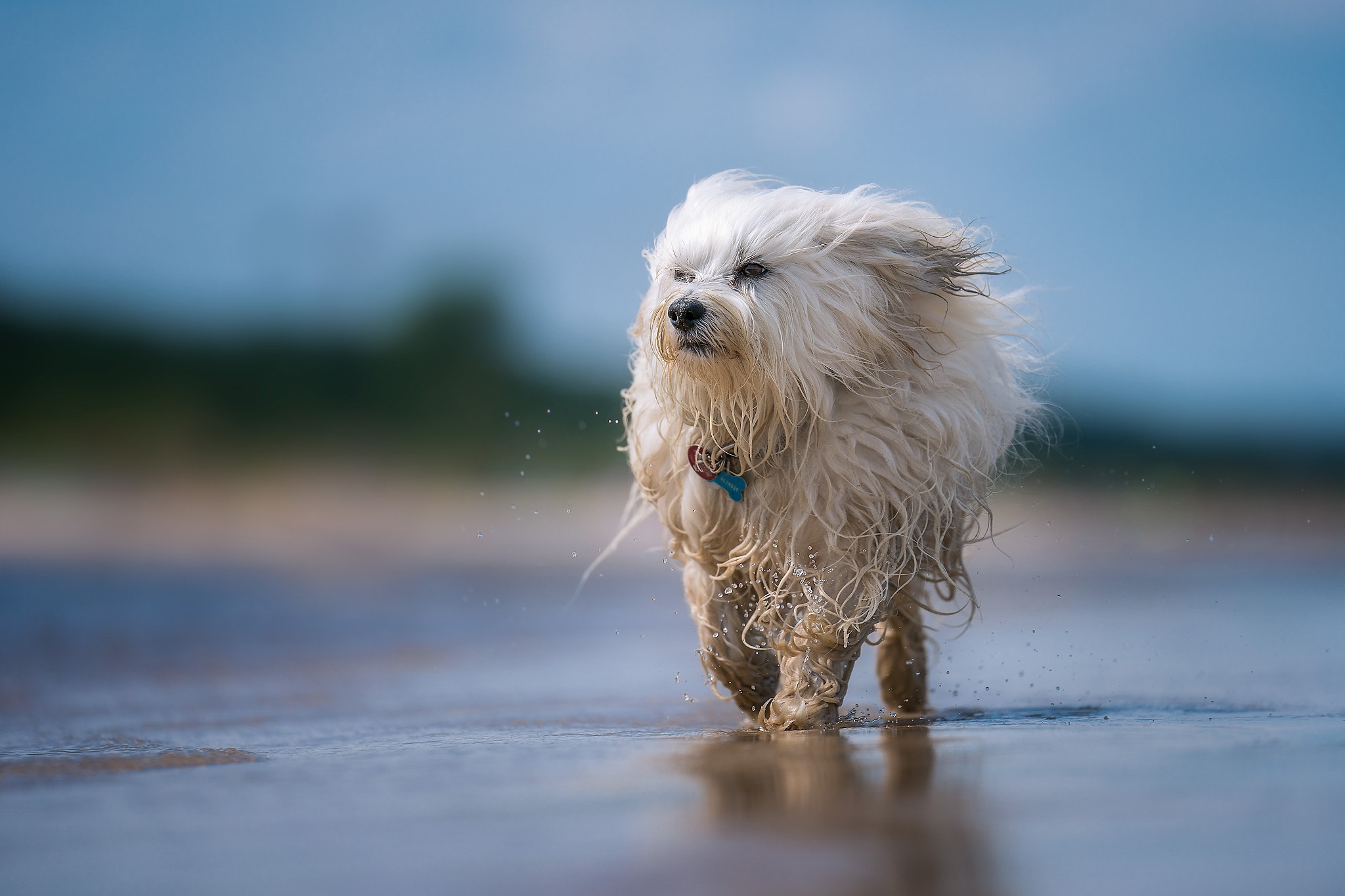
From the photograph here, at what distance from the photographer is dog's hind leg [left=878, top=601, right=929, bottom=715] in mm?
4340

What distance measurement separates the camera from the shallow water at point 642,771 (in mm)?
1934

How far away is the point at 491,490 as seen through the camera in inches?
551

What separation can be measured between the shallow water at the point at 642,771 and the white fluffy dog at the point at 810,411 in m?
0.42

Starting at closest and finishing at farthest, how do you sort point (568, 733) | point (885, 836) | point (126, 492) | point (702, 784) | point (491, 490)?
point (885, 836), point (702, 784), point (568, 733), point (126, 492), point (491, 490)

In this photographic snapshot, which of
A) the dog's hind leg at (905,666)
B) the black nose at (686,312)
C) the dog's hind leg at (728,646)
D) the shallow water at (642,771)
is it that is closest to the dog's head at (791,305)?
the black nose at (686,312)

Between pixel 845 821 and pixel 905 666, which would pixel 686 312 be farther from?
pixel 905 666

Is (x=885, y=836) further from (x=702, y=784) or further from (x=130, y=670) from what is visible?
(x=130, y=670)

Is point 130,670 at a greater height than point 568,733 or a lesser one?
greater

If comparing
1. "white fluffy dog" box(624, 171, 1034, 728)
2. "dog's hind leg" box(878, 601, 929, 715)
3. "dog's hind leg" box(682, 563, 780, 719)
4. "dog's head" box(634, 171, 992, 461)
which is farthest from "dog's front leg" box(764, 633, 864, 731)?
"dog's hind leg" box(878, 601, 929, 715)

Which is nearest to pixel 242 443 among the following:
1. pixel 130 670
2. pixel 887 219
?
pixel 130 670

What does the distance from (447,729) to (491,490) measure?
34.3 ft

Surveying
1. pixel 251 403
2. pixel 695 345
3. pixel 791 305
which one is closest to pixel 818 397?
pixel 791 305

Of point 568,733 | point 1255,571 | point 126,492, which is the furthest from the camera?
point 126,492

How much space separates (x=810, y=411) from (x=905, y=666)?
133 centimetres
